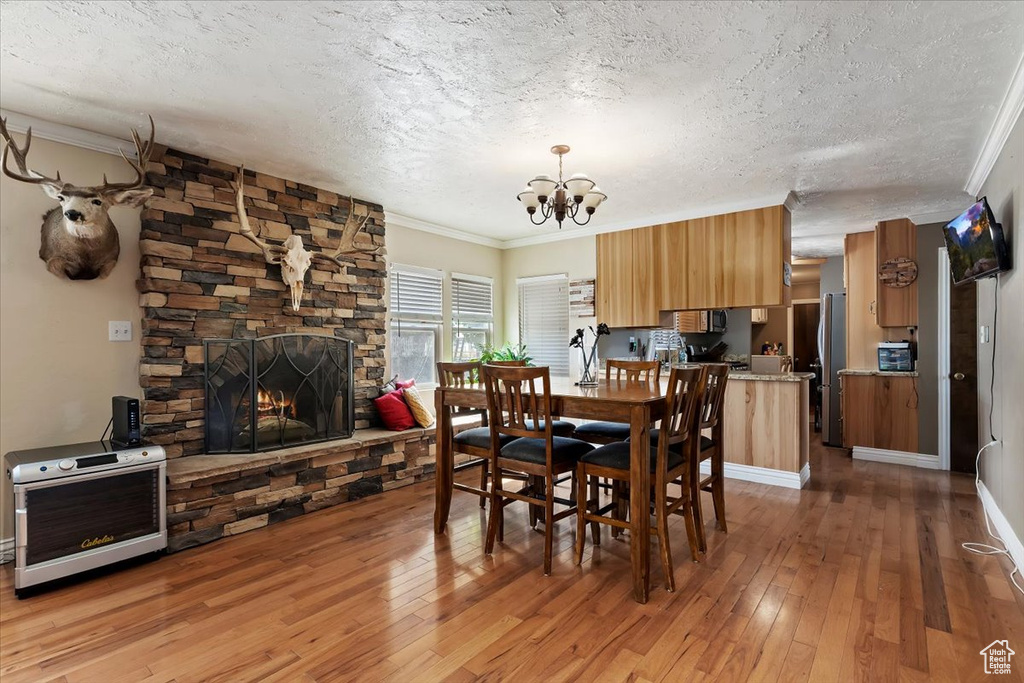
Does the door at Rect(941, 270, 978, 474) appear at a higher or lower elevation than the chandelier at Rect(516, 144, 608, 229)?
lower

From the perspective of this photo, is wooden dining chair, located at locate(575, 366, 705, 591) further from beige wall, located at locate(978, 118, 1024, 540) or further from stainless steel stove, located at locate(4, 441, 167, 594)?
stainless steel stove, located at locate(4, 441, 167, 594)

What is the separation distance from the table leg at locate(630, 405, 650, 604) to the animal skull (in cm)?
274

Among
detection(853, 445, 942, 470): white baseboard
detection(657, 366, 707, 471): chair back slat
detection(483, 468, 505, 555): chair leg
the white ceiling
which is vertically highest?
the white ceiling

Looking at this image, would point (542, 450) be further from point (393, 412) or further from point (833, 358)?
point (833, 358)

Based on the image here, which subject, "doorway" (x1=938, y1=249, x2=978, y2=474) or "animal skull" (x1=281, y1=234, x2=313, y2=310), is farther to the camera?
"doorway" (x1=938, y1=249, x2=978, y2=474)

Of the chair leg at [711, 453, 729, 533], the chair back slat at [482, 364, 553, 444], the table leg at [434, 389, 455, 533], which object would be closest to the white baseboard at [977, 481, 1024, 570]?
the chair leg at [711, 453, 729, 533]

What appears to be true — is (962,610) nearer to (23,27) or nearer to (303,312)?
(303,312)

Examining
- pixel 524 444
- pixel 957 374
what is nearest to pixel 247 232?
pixel 524 444

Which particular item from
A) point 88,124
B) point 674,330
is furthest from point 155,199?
point 674,330

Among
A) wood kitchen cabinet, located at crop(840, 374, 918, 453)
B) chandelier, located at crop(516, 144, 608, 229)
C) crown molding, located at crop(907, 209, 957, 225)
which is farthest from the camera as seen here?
wood kitchen cabinet, located at crop(840, 374, 918, 453)

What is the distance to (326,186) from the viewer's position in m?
4.32

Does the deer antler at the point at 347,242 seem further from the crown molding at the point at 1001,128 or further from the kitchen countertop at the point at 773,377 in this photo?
the crown molding at the point at 1001,128

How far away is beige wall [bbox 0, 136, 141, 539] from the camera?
2.96 metres

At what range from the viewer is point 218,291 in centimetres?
370
